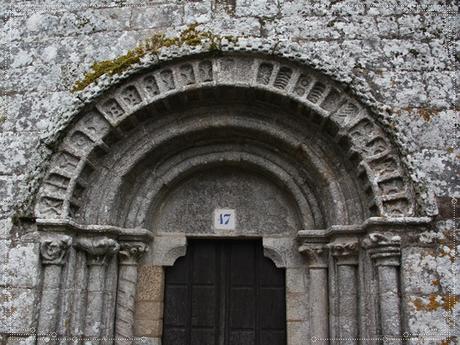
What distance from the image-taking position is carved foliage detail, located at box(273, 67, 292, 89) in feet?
16.5

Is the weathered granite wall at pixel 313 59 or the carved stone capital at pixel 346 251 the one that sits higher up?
the weathered granite wall at pixel 313 59

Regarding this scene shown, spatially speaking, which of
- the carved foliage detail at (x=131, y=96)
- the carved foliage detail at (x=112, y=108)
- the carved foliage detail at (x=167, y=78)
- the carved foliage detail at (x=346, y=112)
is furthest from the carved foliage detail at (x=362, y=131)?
the carved foliage detail at (x=112, y=108)

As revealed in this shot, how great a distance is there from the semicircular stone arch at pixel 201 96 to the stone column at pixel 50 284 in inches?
10.4

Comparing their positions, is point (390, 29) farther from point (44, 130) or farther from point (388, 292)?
point (44, 130)

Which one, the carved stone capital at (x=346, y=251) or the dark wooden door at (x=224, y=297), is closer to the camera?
the carved stone capital at (x=346, y=251)

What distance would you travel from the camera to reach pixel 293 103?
5.02 m

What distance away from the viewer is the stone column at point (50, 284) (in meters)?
4.57

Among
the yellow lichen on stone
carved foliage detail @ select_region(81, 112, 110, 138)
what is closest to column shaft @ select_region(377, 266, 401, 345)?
the yellow lichen on stone

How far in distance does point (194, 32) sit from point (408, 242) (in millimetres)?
2746

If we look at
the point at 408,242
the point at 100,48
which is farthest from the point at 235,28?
the point at 408,242

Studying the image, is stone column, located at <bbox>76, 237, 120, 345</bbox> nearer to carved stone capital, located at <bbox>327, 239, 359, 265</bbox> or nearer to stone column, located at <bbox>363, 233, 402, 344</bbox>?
carved stone capital, located at <bbox>327, 239, 359, 265</bbox>

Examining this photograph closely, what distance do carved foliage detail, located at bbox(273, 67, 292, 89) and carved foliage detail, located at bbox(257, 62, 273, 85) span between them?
8 cm

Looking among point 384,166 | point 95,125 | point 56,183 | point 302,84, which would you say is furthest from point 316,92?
point 56,183

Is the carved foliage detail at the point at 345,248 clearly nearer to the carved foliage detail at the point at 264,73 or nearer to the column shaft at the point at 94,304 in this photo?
the carved foliage detail at the point at 264,73
